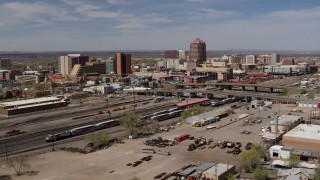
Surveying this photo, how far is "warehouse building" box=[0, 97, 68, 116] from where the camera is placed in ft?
189

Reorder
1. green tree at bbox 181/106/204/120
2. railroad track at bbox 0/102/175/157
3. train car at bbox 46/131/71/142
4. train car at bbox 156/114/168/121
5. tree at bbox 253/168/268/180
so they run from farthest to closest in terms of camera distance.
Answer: train car at bbox 156/114/168/121, green tree at bbox 181/106/204/120, train car at bbox 46/131/71/142, railroad track at bbox 0/102/175/157, tree at bbox 253/168/268/180

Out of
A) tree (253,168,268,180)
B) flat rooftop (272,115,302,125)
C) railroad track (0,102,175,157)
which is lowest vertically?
railroad track (0,102,175,157)

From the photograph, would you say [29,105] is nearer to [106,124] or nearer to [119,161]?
[106,124]

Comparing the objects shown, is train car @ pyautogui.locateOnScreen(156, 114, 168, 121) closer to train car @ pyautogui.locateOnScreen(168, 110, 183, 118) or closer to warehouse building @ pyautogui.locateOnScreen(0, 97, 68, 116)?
train car @ pyautogui.locateOnScreen(168, 110, 183, 118)

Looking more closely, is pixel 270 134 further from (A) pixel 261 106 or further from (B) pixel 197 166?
(A) pixel 261 106

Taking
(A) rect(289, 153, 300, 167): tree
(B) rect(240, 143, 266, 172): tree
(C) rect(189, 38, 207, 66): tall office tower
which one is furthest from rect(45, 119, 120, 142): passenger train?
(C) rect(189, 38, 207, 66): tall office tower

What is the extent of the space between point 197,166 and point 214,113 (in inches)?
931

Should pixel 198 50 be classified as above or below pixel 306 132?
above

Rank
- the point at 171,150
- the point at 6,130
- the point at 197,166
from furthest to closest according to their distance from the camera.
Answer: the point at 6,130, the point at 171,150, the point at 197,166

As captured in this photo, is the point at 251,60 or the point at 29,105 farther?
the point at 251,60

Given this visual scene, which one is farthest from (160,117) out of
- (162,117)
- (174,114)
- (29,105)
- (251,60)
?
(251,60)

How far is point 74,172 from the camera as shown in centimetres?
2812

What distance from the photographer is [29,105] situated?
6081cm

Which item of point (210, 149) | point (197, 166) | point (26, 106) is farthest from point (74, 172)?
point (26, 106)
